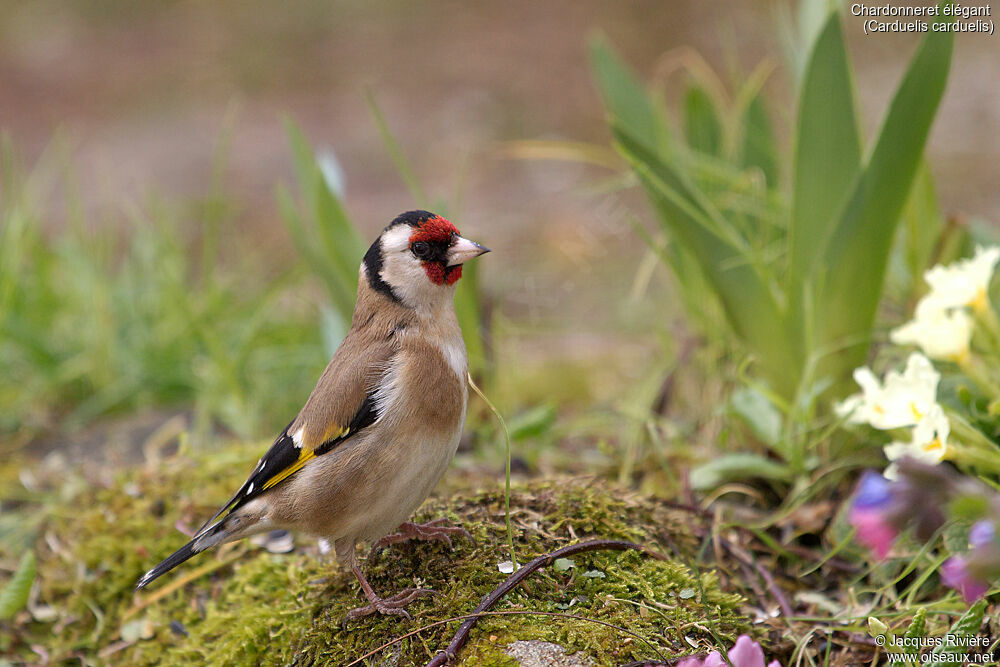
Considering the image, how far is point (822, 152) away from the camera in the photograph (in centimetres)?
322

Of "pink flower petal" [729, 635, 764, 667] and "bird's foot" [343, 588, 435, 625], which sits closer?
"pink flower petal" [729, 635, 764, 667]

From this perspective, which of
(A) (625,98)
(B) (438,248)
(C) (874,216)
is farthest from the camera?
(A) (625,98)

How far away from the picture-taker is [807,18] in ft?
12.3

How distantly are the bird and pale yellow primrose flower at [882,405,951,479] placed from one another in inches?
48.0

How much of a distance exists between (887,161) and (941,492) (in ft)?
6.08

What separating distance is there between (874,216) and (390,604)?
2025 millimetres

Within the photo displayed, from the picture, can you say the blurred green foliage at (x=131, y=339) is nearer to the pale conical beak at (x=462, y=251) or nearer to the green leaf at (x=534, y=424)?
the green leaf at (x=534, y=424)

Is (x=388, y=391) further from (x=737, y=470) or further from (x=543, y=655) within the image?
(x=737, y=470)

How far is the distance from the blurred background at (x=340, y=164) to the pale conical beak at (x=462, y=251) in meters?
1.11

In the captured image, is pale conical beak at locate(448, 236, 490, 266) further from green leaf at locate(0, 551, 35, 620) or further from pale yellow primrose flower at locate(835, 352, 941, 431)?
green leaf at locate(0, 551, 35, 620)

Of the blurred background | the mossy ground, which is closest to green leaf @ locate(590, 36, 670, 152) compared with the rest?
the blurred background

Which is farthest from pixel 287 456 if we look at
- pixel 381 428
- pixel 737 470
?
pixel 737 470

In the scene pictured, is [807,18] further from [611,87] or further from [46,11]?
[46,11]

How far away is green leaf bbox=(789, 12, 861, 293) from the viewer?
3.12 m
